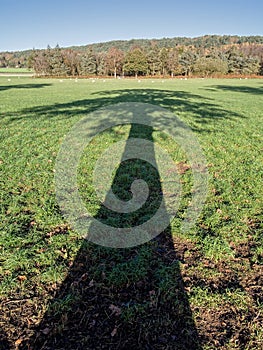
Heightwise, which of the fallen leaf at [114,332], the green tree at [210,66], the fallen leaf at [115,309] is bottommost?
the fallen leaf at [114,332]

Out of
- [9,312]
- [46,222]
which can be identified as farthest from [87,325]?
[46,222]

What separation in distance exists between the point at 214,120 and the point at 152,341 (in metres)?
12.5

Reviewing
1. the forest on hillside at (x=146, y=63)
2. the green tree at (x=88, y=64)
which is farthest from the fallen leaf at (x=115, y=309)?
the green tree at (x=88, y=64)

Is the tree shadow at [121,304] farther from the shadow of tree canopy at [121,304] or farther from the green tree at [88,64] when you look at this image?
the green tree at [88,64]

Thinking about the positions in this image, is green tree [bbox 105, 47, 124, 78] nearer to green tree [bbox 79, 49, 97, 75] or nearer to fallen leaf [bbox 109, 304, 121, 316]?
green tree [bbox 79, 49, 97, 75]

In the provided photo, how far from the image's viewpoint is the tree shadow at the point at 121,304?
8.59 feet

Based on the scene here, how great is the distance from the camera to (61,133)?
10.5m

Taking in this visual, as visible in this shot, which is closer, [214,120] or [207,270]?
[207,270]

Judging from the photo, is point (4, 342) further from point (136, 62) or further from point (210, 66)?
point (210, 66)

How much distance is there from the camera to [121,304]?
9.83 feet

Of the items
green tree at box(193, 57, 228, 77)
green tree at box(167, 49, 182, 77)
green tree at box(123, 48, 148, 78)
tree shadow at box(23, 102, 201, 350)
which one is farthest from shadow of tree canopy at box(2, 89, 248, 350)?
green tree at box(167, 49, 182, 77)

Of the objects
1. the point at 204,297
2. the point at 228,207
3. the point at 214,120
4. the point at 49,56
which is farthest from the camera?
the point at 49,56

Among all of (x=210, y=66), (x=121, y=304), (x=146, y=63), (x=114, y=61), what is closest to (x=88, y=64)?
(x=114, y=61)

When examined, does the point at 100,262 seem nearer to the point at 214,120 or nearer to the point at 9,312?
the point at 9,312
